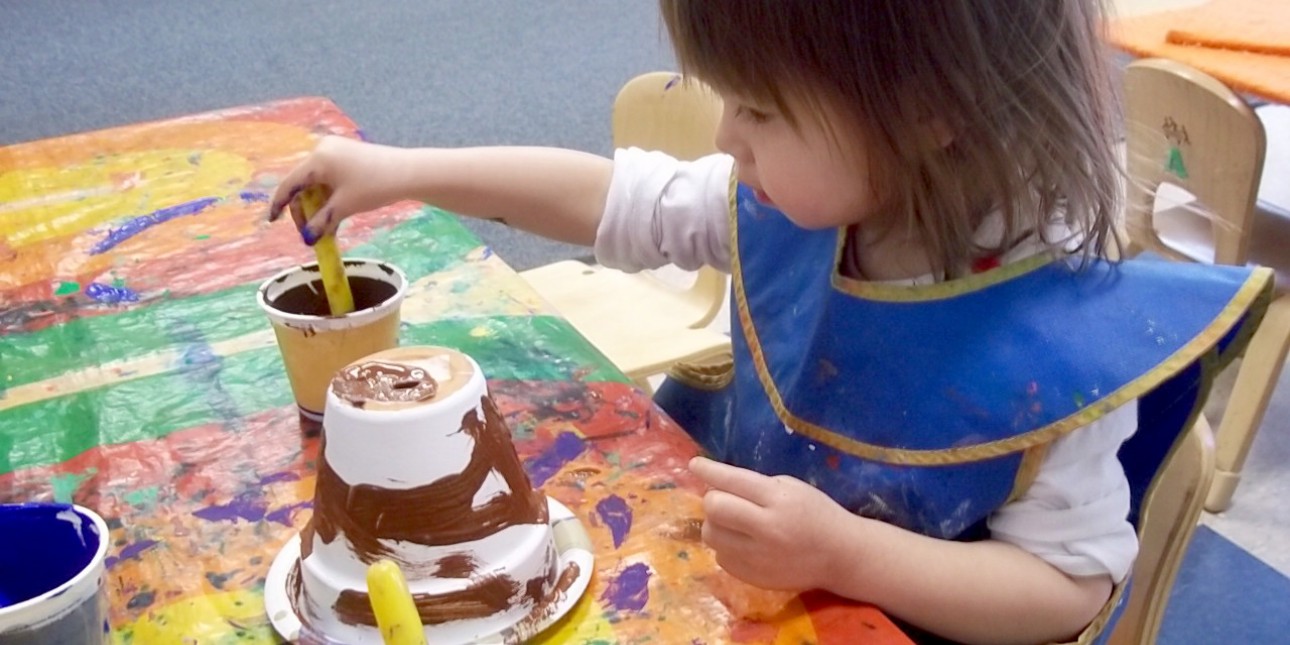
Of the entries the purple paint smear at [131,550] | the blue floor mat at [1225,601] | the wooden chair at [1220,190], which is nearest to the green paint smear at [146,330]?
the purple paint smear at [131,550]

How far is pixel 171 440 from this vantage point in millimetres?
775

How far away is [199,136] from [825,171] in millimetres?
831

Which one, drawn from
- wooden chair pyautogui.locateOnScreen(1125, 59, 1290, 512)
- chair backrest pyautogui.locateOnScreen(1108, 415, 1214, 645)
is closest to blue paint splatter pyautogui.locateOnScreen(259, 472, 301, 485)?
chair backrest pyautogui.locateOnScreen(1108, 415, 1214, 645)

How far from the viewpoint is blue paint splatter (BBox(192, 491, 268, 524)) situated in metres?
0.70

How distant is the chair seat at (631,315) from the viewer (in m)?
1.38

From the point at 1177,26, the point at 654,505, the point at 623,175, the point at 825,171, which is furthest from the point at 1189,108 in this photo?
the point at 654,505

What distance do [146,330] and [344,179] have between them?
19cm

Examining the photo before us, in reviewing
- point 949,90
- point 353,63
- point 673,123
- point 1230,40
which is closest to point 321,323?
point 949,90

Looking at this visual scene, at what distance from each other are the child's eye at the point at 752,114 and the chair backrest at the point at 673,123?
599 mm

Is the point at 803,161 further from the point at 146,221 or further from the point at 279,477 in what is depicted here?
the point at 146,221

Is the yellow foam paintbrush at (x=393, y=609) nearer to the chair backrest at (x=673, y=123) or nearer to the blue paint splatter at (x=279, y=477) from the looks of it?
the blue paint splatter at (x=279, y=477)

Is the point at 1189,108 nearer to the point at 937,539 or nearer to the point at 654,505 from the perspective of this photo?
the point at 937,539

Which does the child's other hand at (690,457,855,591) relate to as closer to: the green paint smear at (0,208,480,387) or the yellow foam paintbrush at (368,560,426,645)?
the yellow foam paintbrush at (368,560,426,645)

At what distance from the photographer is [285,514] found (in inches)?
27.5
